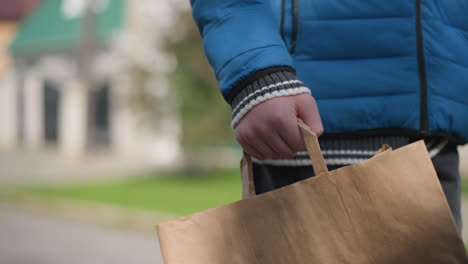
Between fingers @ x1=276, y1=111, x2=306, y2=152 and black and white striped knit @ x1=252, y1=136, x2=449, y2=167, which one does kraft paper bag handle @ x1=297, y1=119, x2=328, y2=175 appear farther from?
black and white striped knit @ x1=252, y1=136, x2=449, y2=167

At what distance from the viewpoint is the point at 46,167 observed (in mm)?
16188

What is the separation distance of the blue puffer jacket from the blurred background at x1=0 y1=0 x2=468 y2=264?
14.2 feet

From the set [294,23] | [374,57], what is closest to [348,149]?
[374,57]

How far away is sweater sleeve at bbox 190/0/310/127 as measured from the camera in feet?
4.08

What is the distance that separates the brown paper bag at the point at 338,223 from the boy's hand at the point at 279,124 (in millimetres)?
43

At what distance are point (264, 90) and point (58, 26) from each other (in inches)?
728

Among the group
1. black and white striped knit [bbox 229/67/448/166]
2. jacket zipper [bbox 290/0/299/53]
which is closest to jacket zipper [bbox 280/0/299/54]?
jacket zipper [bbox 290/0/299/53]

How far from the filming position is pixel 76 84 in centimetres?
1836

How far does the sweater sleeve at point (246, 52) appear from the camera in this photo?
1244mm

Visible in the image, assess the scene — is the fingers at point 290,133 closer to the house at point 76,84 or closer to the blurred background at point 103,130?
the blurred background at point 103,130

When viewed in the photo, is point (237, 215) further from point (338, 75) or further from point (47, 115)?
point (47, 115)

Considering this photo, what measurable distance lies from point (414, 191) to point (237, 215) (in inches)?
13.7

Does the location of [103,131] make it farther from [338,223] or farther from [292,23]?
[338,223]

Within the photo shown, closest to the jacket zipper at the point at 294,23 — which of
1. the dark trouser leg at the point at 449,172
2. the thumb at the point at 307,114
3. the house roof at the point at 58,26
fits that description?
the thumb at the point at 307,114
